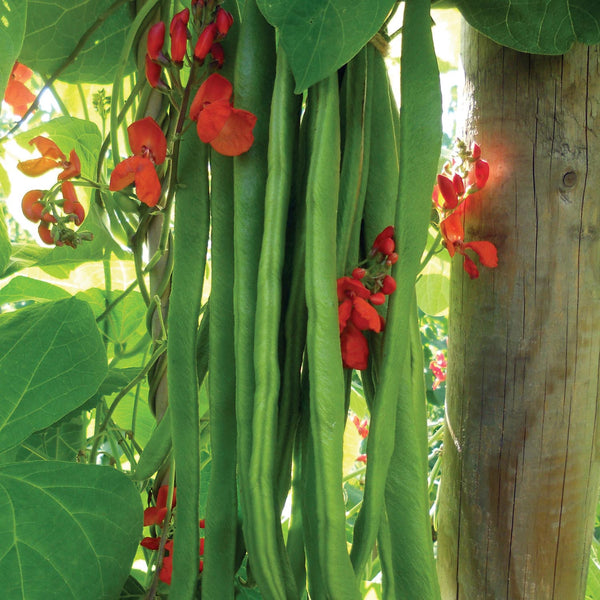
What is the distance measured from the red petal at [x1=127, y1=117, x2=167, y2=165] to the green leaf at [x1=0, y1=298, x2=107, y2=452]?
0.91 ft

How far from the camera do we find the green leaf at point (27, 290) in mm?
1203

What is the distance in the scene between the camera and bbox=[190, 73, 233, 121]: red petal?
2.19ft

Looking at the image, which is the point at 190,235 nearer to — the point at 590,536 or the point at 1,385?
the point at 1,385

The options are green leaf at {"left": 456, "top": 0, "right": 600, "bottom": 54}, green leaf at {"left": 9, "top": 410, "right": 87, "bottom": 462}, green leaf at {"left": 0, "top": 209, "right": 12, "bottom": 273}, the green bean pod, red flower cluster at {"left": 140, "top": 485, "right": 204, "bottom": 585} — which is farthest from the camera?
green leaf at {"left": 9, "top": 410, "right": 87, "bottom": 462}

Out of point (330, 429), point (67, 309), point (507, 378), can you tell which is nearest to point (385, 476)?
Result: point (330, 429)

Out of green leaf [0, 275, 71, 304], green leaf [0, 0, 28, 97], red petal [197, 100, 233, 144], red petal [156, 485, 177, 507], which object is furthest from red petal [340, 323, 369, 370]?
green leaf [0, 275, 71, 304]

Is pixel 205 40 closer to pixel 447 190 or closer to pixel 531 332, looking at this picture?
pixel 447 190

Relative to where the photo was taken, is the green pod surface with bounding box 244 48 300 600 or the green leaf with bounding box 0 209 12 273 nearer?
the green pod surface with bounding box 244 48 300 600

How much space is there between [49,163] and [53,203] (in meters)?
0.07

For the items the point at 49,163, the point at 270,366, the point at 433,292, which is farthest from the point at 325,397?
the point at 433,292

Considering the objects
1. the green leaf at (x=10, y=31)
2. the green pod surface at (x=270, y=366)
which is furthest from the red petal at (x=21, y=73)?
the green pod surface at (x=270, y=366)

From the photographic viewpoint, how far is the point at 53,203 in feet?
2.63

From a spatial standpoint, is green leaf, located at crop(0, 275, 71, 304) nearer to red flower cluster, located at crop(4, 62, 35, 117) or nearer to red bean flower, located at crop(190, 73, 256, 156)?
red flower cluster, located at crop(4, 62, 35, 117)

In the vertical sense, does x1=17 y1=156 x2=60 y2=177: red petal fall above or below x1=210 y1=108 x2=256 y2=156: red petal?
above
